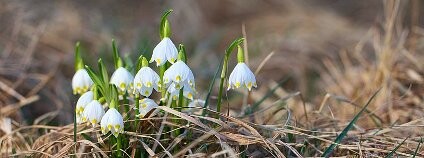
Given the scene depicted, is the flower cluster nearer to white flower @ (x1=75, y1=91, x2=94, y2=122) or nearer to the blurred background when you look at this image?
white flower @ (x1=75, y1=91, x2=94, y2=122)

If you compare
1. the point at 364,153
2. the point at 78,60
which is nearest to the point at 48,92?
the point at 78,60

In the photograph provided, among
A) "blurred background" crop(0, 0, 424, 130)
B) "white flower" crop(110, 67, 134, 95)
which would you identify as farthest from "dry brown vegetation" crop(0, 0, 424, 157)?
"white flower" crop(110, 67, 134, 95)

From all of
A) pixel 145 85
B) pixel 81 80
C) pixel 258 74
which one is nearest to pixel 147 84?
pixel 145 85

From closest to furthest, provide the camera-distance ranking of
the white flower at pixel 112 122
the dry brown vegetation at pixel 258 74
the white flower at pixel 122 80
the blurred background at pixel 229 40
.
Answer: the white flower at pixel 112 122 → the white flower at pixel 122 80 → the dry brown vegetation at pixel 258 74 → the blurred background at pixel 229 40

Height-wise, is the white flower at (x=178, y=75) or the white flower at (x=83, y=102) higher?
the white flower at (x=178, y=75)

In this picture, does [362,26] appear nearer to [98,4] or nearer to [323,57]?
[323,57]

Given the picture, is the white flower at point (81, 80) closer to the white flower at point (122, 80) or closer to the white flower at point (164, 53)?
the white flower at point (122, 80)

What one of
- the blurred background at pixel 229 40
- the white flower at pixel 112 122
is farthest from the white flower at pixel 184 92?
the blurred background at pixel 229 40

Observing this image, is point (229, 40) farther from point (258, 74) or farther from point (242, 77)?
point (242, 77)
